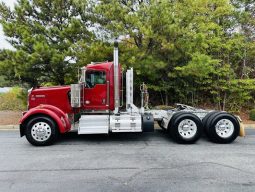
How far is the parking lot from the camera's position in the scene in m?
4.99

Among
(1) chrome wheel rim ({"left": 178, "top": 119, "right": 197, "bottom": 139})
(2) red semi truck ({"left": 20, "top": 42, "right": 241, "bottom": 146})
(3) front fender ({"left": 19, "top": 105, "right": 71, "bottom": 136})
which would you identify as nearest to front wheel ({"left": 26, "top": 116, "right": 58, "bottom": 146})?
(2) red semi truck ({"left": 20, "top": 42, "right": 241, "bottom": 146})

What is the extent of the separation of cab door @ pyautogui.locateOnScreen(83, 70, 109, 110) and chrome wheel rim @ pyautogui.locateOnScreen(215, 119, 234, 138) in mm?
3466

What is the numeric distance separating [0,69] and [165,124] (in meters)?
Answer: 8.09

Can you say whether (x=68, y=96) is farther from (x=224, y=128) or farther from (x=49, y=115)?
(x=224, y=128)

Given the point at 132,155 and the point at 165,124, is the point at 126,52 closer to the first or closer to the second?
the point at 165,124

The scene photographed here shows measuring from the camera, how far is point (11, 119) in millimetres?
13508

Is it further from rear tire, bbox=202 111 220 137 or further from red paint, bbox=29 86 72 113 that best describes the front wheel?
rear tire, bbox=202 111 220 137

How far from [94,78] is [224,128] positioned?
13.9ft

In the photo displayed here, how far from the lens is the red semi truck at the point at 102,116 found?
8242mm

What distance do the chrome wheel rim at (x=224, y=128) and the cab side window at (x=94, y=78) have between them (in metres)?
3.74

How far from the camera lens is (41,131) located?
26.9 ft

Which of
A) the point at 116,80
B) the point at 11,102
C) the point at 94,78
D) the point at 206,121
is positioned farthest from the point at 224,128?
the point at 11,102

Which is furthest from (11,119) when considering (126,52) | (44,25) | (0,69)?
(126,52)

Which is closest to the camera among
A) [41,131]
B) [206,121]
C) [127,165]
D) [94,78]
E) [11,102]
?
[127,165]
